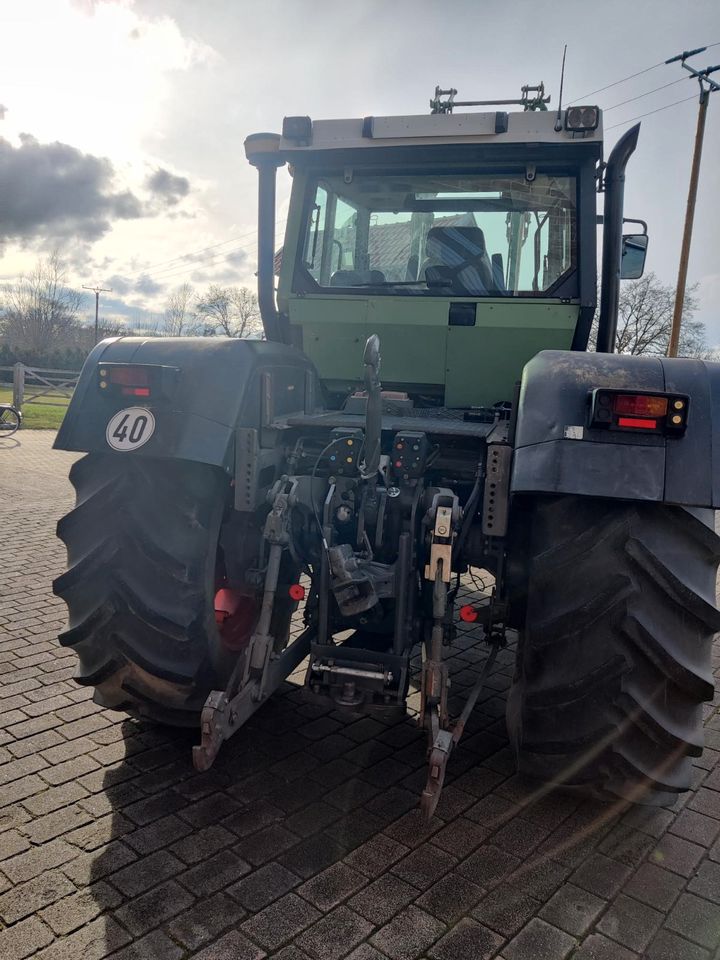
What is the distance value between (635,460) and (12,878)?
98.9 inches

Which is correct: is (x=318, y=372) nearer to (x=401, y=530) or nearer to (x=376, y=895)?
(x=401, y=530)

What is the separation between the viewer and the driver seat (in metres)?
3.96

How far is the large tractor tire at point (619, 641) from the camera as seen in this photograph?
2592mm

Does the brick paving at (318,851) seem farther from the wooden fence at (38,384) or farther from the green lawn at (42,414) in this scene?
the wooden fence at (38,384)

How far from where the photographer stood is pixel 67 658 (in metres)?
4.38

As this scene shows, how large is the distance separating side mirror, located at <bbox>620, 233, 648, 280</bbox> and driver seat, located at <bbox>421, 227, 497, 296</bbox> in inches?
30.0

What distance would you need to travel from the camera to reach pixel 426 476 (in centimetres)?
347

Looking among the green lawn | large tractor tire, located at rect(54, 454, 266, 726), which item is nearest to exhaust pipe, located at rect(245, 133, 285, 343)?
large tractor tire, located at rect(54, 454, 266, 726)

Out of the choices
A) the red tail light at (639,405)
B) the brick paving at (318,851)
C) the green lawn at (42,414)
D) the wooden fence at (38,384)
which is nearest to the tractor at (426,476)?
the red tail light at (639,405)

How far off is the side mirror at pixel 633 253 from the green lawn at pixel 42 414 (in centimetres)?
→ 1566

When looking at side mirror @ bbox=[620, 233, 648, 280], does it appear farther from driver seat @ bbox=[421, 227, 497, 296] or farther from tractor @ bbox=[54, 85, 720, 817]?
driver seat @ bbox=[421, 227, 497, 296]

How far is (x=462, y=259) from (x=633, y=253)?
0.95 m

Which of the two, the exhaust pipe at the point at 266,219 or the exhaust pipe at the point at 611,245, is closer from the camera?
the exhaust pipe at the point at 611,245

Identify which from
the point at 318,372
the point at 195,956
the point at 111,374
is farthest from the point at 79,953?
the point at 318,372
